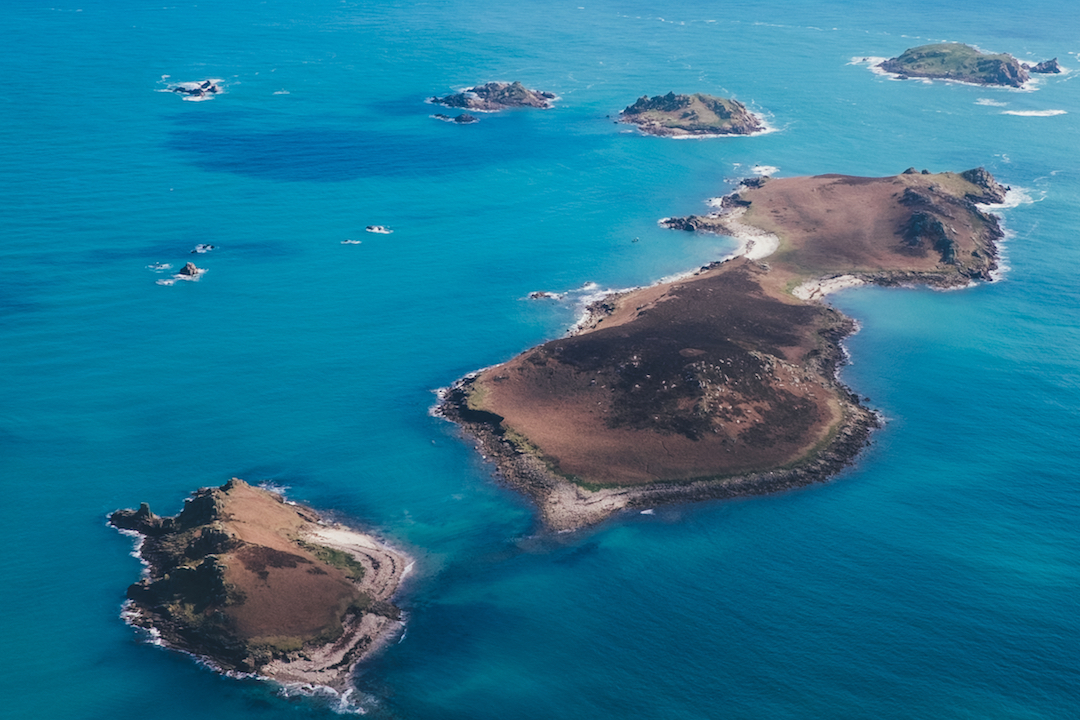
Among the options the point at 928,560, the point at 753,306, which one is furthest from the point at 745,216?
the point at 928,560

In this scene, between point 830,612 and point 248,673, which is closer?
point 248,673

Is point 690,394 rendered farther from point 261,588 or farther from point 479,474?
point 261,588

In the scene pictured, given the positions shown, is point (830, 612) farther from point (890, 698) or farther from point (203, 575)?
point (203, 575)

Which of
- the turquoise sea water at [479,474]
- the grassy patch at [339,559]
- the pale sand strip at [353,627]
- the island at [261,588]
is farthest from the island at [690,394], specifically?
the island at [261,588]

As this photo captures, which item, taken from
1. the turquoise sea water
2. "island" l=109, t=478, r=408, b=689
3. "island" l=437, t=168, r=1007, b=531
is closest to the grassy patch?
"island" l=109, t=478, r=408, b=689

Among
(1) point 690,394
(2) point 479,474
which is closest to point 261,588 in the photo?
(2) point 479,474

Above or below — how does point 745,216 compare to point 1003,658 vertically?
above

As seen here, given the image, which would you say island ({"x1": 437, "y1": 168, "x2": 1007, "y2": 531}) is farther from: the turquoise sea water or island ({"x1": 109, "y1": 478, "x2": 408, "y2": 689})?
island ({"x1": 109, "y1": 478, "x2": 408, "y2": 689})

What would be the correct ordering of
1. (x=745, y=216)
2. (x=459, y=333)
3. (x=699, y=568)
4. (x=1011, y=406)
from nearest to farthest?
1. (x=699, y=568)
2. (x=1011, y=406)
3. (x=459, y=333)
4. (x=745, y=216)
